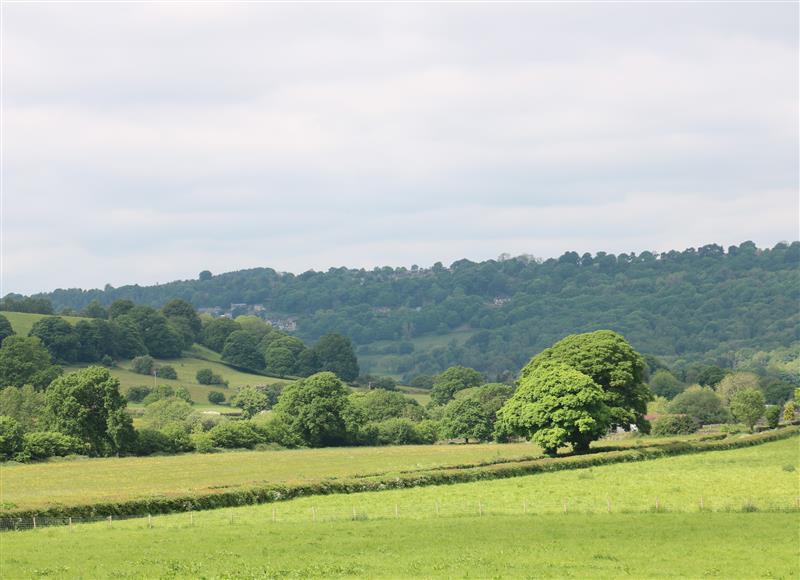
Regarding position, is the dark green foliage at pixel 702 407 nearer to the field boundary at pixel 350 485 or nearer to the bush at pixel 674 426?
the bush at pixel 674 426

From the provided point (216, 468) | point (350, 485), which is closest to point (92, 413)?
point (216, 468)

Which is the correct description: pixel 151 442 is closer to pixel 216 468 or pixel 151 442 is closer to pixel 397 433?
pixel 216 468

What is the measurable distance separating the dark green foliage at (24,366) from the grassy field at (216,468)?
61.7 metres

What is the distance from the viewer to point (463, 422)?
5576 inches

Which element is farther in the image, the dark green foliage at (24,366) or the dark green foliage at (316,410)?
the dark green foliage at (24,366)

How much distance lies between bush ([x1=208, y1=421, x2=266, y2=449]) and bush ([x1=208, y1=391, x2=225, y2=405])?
240 ft

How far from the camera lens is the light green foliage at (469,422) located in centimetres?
14025

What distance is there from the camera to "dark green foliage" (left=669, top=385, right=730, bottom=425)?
163 meters

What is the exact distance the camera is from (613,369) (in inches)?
3971

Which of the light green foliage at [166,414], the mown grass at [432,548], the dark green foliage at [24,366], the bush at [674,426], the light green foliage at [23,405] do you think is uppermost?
the dark green foliage at [24,366]

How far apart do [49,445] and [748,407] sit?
89495 mm

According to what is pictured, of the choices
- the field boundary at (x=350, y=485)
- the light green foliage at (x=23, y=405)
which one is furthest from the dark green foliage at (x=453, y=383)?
the field boundary at (x=350, y=485)

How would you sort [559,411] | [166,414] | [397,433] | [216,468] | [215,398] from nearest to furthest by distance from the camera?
[559,411], [216,468], [397,433], [166,414], [215,398]

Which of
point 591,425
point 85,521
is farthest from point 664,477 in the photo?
point 85,521
